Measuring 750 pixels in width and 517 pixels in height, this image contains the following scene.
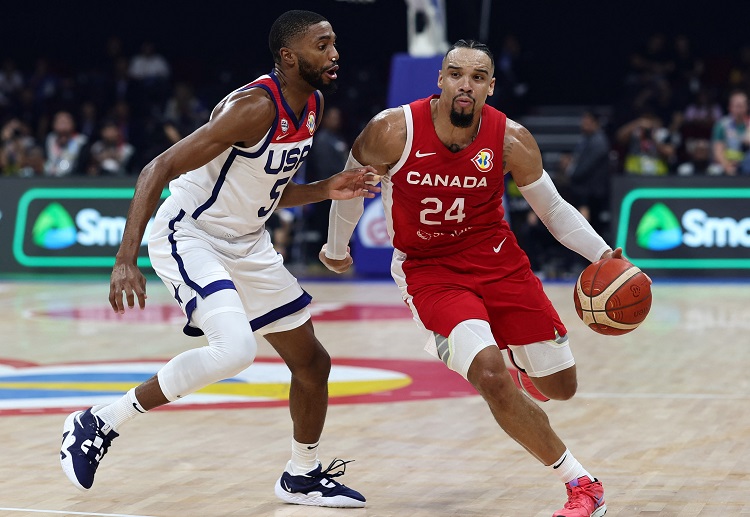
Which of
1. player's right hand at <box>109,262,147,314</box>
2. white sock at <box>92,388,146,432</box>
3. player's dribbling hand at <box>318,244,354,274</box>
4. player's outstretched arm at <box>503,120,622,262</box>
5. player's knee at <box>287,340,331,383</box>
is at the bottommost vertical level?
white sock at <box>92,388,146,432</box>

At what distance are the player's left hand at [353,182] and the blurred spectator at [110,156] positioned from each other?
37.3 ft

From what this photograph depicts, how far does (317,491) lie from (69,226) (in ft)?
35.0

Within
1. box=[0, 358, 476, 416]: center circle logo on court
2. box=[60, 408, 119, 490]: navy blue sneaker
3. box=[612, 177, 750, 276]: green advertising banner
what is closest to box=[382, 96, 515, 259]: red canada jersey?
box=[60, 408, 119, 490]: navy blue sneaker

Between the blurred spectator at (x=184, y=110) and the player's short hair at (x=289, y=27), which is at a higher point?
the player's short hair at (x=289, y=27)

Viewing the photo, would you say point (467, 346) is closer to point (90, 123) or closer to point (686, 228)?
point (686, 228)

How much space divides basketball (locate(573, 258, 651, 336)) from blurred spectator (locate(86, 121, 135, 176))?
11.7 metres

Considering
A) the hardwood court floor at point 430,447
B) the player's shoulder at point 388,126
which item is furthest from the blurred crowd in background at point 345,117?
the player's shoulder at point 388,126

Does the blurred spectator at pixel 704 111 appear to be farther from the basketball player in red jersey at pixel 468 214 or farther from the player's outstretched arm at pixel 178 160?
the player's outstretched arm at pixel 178 160

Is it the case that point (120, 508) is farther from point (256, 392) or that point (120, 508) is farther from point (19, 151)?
point (19, 151)

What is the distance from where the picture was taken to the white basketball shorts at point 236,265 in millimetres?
4965

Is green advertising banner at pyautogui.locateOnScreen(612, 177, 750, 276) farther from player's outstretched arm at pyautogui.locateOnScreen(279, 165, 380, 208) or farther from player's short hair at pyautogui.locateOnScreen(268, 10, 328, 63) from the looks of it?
player's short hair at pyautogui.locateOnScreen(268, 10, 328, 63)

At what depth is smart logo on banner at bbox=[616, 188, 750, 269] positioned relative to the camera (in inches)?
558

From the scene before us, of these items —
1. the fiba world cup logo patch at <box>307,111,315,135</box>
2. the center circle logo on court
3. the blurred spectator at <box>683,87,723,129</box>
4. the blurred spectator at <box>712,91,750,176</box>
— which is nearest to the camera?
the fiba world cup logo patch at <box>307,111,315,135</box>

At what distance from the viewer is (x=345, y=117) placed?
19.5m
